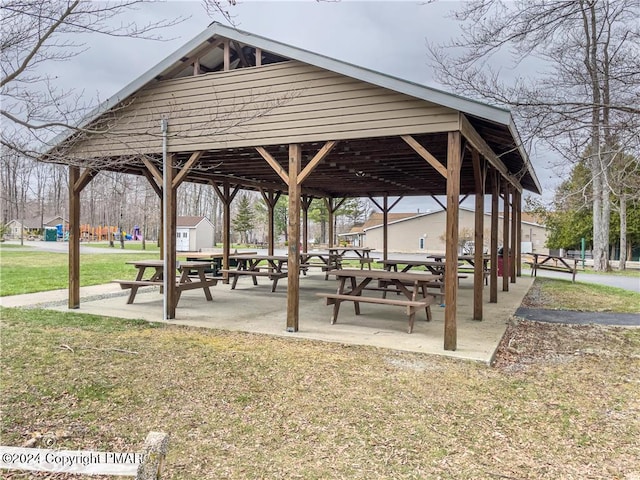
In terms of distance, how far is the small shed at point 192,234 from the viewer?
3474 cm

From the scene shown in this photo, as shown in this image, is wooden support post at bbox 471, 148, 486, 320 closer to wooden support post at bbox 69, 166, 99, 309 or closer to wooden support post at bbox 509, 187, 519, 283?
wooden support post at bbox 509, 187, 519, 283

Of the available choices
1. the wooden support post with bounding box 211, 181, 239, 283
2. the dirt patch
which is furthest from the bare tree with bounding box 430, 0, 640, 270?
the wooden support post with bounding box 211, 181, 239, 283

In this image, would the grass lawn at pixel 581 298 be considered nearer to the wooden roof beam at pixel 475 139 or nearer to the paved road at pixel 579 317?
the paved road at pixel 579 317

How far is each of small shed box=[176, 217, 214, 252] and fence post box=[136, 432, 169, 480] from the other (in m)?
33.1

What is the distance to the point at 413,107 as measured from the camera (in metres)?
5.57

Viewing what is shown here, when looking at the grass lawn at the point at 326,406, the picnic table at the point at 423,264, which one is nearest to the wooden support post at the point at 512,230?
the picnic table at the point at 423,264

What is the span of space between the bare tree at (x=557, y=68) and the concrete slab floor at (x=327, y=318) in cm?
256

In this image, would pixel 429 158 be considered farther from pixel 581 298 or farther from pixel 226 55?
pixel 581 298

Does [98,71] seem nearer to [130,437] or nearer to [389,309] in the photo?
[130,437]

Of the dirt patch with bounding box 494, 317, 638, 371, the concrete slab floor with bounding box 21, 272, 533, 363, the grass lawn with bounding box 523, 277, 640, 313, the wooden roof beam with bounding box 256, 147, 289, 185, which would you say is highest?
the wooden roof beam with bounding box 256, 147, 289, 185

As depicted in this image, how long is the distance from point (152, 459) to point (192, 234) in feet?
114

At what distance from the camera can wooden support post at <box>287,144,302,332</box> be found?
6254 millimetres

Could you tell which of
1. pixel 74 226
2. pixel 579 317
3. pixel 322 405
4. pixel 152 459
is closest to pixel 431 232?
pixel 579 317

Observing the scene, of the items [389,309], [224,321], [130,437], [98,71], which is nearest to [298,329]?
[224,321]
